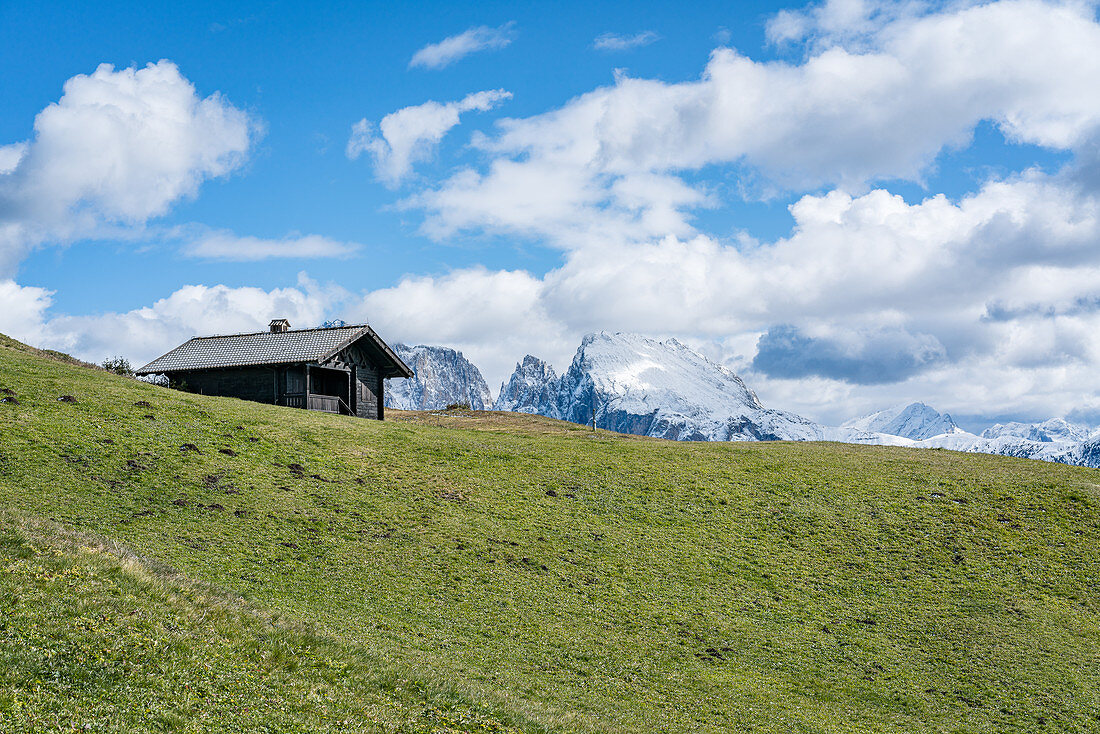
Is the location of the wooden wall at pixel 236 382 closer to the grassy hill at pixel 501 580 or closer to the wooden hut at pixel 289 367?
the wooden hut at pixel 289 367

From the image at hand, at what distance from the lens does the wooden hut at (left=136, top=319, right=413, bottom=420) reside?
5728 cm

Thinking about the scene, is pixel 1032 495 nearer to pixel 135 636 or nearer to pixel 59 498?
pixel 135 636

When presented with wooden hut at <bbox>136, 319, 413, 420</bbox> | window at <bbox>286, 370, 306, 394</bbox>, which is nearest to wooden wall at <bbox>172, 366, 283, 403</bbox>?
wooden hut at <bbox>136, 319, 413, 420</bbox>

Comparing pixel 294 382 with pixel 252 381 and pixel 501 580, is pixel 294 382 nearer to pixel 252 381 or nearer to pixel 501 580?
pixel 252 381

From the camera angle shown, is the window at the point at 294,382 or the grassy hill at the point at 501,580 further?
the window at the point at 294,382

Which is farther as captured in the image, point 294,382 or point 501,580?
point 294,382

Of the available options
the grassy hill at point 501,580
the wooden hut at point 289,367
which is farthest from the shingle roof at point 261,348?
the grassy hill at point 501,580

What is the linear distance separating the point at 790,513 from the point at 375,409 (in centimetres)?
→ 3882

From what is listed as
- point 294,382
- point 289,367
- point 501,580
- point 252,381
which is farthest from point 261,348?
point 501,580

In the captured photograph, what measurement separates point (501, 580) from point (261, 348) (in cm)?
3936

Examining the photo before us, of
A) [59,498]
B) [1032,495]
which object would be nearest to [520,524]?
[59,498]

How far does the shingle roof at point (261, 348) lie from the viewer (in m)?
57.8

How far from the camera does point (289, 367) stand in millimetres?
57344

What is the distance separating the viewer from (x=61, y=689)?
12.0 meters
